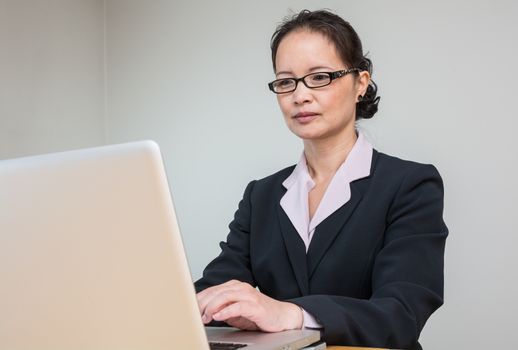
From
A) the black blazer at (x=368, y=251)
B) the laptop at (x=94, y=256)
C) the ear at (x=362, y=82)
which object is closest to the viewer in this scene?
the laptop at (x=94, y=256)

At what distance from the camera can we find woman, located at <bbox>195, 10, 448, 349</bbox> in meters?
1.36

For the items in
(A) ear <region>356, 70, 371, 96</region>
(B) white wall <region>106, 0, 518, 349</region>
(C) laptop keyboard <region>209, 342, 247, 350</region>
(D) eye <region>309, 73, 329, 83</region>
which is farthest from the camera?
(B) white wall <region>106, 0, 518, 349</region>

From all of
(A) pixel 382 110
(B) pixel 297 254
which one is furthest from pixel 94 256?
(A) pixel 382 110

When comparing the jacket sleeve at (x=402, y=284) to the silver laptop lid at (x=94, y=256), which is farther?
the jacket sleeve at (x=402, y=284)

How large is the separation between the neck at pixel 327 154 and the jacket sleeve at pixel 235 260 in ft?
0.72

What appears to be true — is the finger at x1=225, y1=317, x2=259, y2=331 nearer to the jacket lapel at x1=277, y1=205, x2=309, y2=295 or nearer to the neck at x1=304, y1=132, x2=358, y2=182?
the jacket lapel at x1=277, y1=205, x2=309, y2=295

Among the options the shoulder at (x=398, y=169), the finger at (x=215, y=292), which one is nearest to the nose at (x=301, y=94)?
the shoulder at (x=398, y=169)

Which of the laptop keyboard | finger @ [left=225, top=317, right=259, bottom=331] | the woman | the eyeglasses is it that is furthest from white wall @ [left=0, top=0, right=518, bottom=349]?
the laptop keyboard

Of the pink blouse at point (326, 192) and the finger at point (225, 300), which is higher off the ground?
the pink blouse at point (326, 192)

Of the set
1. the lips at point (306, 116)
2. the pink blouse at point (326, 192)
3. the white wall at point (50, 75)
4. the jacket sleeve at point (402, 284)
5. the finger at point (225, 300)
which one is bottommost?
the jacket sleeve at point (402, 284)

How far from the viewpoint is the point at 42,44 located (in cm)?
285

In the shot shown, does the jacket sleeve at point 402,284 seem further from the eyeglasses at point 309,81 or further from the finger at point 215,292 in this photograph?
the eyeglasses at point 309,81

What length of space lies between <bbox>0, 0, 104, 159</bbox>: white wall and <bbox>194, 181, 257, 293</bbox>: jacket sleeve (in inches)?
51.0

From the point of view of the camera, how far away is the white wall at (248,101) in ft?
7.39
